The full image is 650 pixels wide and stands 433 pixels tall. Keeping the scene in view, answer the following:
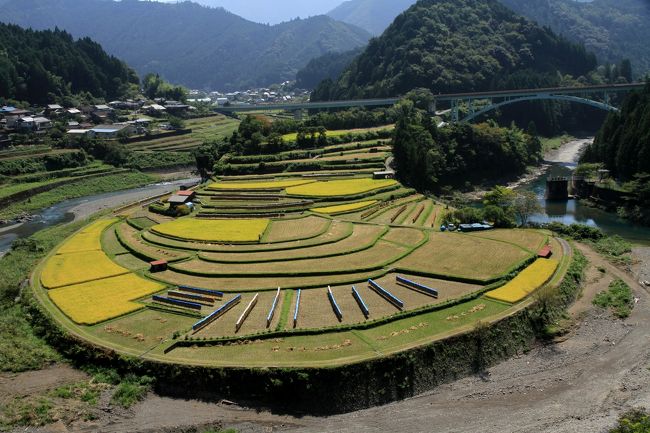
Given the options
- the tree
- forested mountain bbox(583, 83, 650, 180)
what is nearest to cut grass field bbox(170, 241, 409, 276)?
the tree

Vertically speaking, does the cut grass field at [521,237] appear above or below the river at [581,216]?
above

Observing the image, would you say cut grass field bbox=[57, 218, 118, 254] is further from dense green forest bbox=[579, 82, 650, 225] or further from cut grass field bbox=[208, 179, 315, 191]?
dense green forest bbox=[579, 82, 650, 225]

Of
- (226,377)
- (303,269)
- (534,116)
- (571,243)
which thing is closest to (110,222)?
(303,269)

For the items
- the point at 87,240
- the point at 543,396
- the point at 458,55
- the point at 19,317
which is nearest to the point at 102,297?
the point at 19,317

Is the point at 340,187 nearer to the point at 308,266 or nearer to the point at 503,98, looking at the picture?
the point at 308,266

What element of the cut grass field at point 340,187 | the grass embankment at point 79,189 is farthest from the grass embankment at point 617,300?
the grass embankment at point 79,189

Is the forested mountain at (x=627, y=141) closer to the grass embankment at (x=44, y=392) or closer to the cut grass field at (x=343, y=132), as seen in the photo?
the cut grass field at (x=343, y=132)
